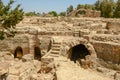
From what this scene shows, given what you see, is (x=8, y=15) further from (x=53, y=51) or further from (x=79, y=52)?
(x=79, y=52)

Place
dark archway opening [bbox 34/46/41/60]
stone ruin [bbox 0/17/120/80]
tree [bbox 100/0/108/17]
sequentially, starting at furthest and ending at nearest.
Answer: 1. tree [bbox 100/0/108/17]
2. dark archway opening [bbox 34/46/41/60]
3. stone ruin [bbox 0/17/120/80]

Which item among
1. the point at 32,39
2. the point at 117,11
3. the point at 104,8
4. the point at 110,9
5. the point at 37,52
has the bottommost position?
the point at 37,52

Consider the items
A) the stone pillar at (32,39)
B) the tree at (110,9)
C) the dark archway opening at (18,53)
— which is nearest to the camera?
the stone pillar at (32,39)

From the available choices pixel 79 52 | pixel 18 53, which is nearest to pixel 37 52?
pixel 18 53

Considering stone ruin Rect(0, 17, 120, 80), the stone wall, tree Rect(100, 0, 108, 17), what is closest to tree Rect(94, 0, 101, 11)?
tree Rect(100, 0, 108, 17)

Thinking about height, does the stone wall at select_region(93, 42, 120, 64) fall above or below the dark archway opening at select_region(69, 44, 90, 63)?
above

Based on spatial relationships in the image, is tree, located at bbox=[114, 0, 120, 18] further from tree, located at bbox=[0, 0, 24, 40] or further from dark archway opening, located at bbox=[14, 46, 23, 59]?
tree, located at bbox=[0, 0, 24, 40]

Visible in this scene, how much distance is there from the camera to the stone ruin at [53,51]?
13289 millimetres

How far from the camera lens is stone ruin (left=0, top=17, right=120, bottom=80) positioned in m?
13.3

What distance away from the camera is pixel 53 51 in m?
17.1

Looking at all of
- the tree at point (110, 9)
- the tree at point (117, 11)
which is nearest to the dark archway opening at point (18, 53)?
the tree at point (110, 9)

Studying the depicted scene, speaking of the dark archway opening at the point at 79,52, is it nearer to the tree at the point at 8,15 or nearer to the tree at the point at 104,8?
the tree at the point at 8,15

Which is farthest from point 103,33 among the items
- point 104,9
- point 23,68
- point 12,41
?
point 104,9

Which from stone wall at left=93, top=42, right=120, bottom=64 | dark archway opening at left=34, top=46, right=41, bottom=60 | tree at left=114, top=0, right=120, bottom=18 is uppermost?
tree at left=114, top=0, right=120, bottom=18
